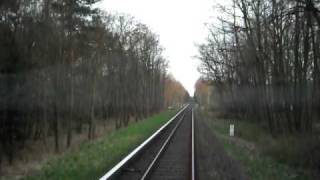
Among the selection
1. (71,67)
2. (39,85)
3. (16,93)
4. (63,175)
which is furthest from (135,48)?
(63,175)

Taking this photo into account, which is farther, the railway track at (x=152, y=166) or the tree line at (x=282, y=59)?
the tree line at (x=282, y=59)

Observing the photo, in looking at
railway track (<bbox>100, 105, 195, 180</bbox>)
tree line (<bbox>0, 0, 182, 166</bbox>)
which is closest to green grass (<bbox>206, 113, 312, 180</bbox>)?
railway track (<bbox>100, 105, 195, 180</bbox>)

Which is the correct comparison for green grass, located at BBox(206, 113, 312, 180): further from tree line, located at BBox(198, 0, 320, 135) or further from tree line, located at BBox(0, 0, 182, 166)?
tree line, located at BBox(0, 0, 182, 166)

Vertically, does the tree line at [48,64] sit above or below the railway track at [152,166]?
above

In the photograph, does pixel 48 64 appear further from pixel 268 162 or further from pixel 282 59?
pixel 268 162

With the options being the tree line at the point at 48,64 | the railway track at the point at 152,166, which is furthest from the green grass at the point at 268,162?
the tree line at the point at 48,64

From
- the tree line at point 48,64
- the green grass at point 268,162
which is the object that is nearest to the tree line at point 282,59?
the green grass at point 268,162

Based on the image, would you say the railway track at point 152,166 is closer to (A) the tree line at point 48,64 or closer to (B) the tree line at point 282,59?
(B) the tree line at point 282,59

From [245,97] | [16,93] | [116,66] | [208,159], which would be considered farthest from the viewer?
[116,66]

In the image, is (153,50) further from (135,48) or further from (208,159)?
(208,159)

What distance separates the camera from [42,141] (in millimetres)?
40906

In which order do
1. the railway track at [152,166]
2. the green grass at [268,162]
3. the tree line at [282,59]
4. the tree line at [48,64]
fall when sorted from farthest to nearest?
the tree line at [48,64] < the tree line at [282,59] < the green grass at [268,162] < the railway track at [152,166]

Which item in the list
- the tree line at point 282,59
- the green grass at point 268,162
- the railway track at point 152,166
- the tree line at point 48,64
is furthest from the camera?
the tree line at point 48,64

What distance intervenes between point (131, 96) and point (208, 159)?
5200cm
